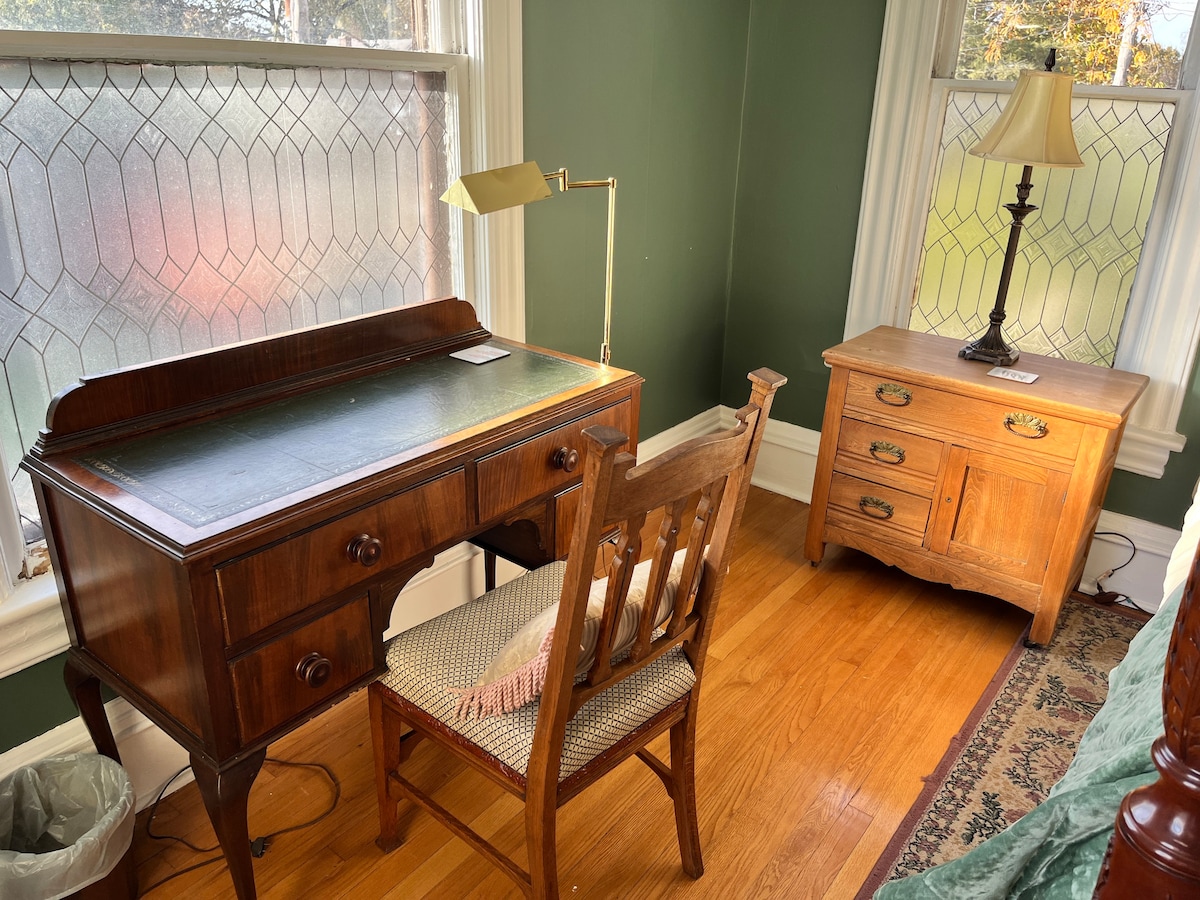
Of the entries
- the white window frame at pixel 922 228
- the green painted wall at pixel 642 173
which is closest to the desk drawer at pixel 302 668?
the green painted wall at pixel 642 173

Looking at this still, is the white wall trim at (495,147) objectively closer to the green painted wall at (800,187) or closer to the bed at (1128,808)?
the green painted wall at (800,187)

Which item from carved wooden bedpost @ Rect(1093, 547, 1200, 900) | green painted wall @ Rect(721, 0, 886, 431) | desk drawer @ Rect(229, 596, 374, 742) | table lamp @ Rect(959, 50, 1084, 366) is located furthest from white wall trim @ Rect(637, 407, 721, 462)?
carved wooden bedpost @ Rect(1093, 547, 1200, 900)

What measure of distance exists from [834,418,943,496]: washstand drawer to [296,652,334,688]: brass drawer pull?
1676 mm

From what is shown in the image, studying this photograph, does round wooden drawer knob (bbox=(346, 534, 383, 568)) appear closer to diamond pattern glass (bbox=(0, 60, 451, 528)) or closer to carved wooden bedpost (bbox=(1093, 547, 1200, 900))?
diamond pattern glass (bbox=(0, 60, 451, 528))

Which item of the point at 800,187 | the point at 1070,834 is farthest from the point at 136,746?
the point at 800,187

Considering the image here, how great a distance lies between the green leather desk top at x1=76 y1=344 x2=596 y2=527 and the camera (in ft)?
4.47

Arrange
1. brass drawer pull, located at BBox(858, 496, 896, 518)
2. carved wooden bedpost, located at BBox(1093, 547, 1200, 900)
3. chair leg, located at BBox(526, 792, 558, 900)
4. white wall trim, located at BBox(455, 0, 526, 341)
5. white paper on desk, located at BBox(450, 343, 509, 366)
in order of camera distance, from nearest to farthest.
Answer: carved wooden bedpost, located at BBox(1093, 547, 1200, 900) → chair leg, located at BBox(526, 792, 558, 900) → white paper on desk, located at BBox(450, 343, 509, 366) → white wall trim, located at BBox(455, 0, 526, 341) → brass drawer pull, located at BBox(858, 496, 896, 518)

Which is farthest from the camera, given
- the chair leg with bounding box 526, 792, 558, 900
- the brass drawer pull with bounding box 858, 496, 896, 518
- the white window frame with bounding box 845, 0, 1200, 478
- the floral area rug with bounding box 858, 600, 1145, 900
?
the brass drawer pull with bounding box 858, 496, 896, 518

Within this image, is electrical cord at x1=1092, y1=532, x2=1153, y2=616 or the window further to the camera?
electrical cord at x1=1092, y1=532, x2=1153, y2=616

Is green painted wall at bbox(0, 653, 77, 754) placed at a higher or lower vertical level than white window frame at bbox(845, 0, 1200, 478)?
lower

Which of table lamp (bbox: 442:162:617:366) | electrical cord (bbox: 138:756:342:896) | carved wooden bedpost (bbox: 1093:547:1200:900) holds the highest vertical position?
table lamp (bbox: 442:162:617:366)

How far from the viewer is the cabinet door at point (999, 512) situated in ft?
7.68

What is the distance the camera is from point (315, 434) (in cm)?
157

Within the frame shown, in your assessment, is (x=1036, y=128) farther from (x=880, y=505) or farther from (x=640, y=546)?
(x=640, y=546)
